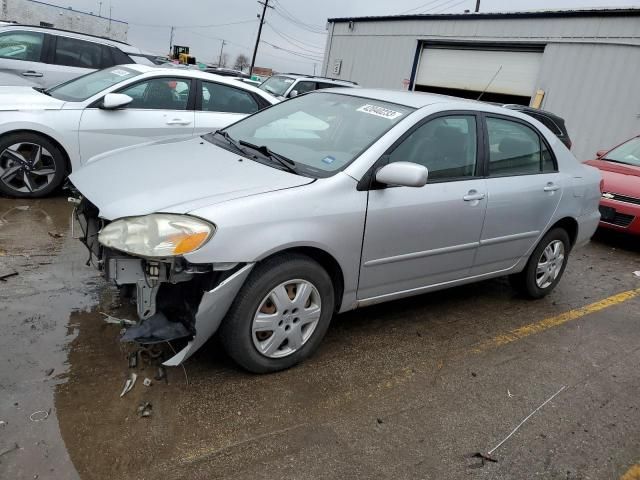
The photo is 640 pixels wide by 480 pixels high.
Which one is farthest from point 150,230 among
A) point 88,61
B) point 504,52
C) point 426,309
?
point 504,52

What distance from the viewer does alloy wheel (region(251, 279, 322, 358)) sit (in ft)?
9.43

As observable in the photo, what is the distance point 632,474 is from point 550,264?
232 centimetres

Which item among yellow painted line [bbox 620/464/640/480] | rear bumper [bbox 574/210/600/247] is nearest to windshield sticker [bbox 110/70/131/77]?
rear bumper [bbox 574/210/600/247]

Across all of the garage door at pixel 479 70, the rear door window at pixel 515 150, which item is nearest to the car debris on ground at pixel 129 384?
the rear door window at pixel 515 150

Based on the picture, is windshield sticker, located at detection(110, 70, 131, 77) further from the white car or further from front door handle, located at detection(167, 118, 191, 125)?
front door handle, located at detection(167, 118, 191, 125)

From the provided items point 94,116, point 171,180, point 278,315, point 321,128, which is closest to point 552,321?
point 321,128

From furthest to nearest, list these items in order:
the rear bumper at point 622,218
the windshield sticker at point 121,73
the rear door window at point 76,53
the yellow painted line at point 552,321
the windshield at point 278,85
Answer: the windshield at point 278,85
the rear door window at point 76,53
the rear bumper at point 622,218
the windshield sticker at point 121,73
the yellow painted line at point 552,321

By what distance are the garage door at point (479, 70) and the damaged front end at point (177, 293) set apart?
13696mm

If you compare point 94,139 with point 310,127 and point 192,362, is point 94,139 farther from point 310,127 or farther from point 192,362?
point 192,362

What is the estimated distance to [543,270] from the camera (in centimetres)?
468

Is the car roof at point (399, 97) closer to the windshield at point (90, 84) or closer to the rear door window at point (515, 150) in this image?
the rear door window at point (515, 150)

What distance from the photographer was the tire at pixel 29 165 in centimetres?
538

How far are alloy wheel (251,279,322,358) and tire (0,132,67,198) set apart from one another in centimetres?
383

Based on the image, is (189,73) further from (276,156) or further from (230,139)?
(276,156)
